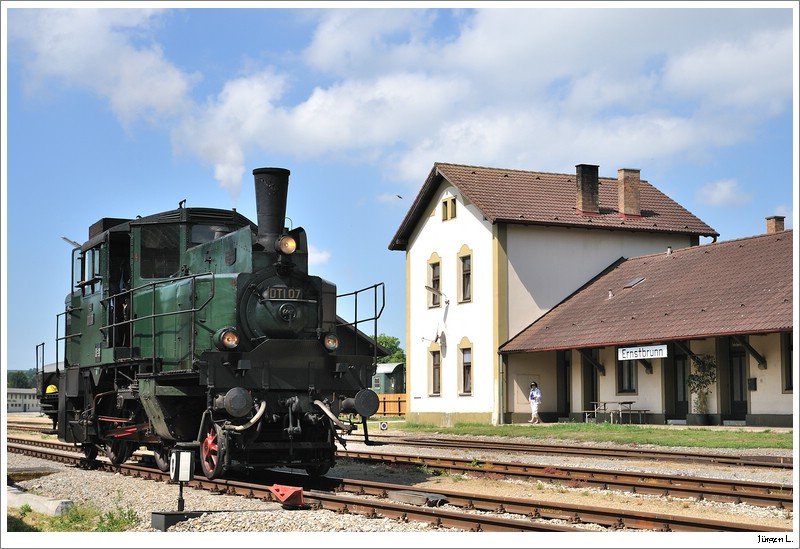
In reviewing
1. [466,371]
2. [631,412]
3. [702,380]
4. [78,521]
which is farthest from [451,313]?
[78,521]

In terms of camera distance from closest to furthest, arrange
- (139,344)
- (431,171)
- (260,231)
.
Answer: (260,231), (139,344), (431,171)

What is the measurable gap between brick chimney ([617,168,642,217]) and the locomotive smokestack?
79.8 feet

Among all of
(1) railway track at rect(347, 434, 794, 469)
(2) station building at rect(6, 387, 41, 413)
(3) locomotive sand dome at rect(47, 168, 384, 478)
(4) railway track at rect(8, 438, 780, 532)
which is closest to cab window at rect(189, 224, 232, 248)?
(3) locomotive sand dome at rect(47, 168, 384, 478)

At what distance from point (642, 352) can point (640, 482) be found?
46.3ft

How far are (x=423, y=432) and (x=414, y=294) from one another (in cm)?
Result: 815

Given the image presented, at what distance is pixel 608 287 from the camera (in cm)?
3456

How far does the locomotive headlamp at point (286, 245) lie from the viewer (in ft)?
48.1

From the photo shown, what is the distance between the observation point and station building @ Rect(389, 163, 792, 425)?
112 ft

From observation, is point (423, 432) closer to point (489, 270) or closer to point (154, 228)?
point (489, 270)

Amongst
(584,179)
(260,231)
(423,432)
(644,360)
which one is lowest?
(423,432)

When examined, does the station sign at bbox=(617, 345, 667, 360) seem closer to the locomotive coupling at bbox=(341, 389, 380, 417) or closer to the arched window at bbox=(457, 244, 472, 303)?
the arched window at bbox=(457, 244, 472, 303)

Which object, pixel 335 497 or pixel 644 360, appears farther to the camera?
pixel 644 360

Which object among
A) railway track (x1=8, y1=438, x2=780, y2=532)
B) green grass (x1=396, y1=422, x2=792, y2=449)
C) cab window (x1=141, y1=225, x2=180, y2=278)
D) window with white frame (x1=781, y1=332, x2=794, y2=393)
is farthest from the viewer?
window with white frame (x1=781, y1=332, x2=794, y2=393)

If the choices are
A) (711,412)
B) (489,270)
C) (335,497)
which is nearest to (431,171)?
(489,270)
